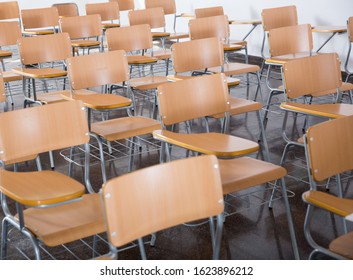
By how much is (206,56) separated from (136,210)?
2.99m

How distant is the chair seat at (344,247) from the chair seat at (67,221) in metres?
0.94

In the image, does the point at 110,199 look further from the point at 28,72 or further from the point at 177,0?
the point at 177,0

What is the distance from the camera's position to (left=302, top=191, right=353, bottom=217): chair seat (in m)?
2.36

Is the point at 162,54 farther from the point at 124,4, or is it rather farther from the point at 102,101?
the point at 124,4

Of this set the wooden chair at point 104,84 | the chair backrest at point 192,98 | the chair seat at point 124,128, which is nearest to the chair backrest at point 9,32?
the wooden chair at point 104,84

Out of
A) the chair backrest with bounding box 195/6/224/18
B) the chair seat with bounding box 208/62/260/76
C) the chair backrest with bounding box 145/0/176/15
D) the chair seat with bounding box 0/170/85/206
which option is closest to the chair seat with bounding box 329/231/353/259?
the chair seat with bounding box 0/170/85/206

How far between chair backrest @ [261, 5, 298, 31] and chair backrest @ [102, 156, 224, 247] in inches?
184

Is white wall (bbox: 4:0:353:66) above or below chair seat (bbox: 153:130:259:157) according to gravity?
above

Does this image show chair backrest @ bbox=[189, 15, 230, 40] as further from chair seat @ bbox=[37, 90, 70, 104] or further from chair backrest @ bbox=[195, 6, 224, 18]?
chair seat @ bbox=[37, 90, 70, 104]

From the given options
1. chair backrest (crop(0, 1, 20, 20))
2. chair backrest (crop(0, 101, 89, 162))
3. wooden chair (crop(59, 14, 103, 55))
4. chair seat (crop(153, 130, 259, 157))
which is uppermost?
chair backrest (crop(0, 1, 20, 20))

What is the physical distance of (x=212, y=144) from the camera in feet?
10.4

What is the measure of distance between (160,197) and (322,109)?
2.10 meters

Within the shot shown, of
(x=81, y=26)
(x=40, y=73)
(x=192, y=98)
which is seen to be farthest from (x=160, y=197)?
(x=81, y=26)

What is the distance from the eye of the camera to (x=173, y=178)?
2061 mm
